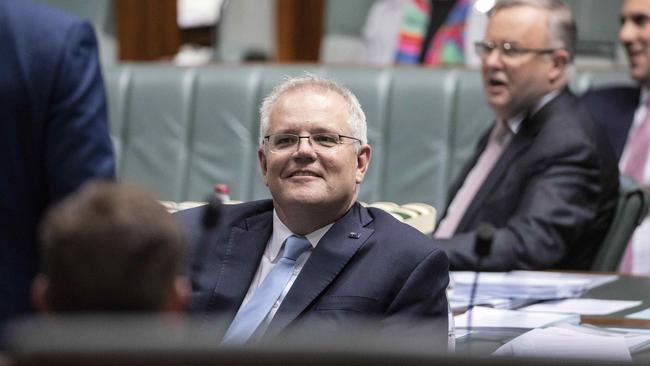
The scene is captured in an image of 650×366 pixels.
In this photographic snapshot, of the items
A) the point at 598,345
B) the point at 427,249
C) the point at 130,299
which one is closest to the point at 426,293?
the point at 427,249

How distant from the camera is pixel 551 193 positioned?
325cm

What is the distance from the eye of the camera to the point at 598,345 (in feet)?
6.72

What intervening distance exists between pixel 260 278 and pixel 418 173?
213 centimetres

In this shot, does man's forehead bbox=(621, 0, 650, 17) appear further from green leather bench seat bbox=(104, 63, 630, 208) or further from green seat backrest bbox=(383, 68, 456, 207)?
green seat backrest bbox=(383, 68, 456, 207)

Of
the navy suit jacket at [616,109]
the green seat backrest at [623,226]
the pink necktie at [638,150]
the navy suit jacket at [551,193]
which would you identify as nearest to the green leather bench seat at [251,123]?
the navy suit jacket at [616,109]

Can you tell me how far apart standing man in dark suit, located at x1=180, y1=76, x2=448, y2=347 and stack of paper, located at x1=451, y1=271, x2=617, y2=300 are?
0.46 metres

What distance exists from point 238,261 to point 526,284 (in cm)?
77

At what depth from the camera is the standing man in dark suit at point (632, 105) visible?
3.71m

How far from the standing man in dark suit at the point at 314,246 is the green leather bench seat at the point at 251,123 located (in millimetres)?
1925

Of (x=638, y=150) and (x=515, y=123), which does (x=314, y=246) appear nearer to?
(x=515, y=123)

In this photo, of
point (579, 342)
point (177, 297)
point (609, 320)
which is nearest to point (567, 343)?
point (579, 342)

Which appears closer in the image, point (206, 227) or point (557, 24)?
point (206, 227)

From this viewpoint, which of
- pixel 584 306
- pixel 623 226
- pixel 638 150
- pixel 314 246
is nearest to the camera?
pixel 314 246

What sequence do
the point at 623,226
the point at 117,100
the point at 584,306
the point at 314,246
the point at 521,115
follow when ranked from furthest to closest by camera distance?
the point at 117,100 → the point at 521,115 → the point at 623,226 → the point at 584,306 → the point at 314,246
